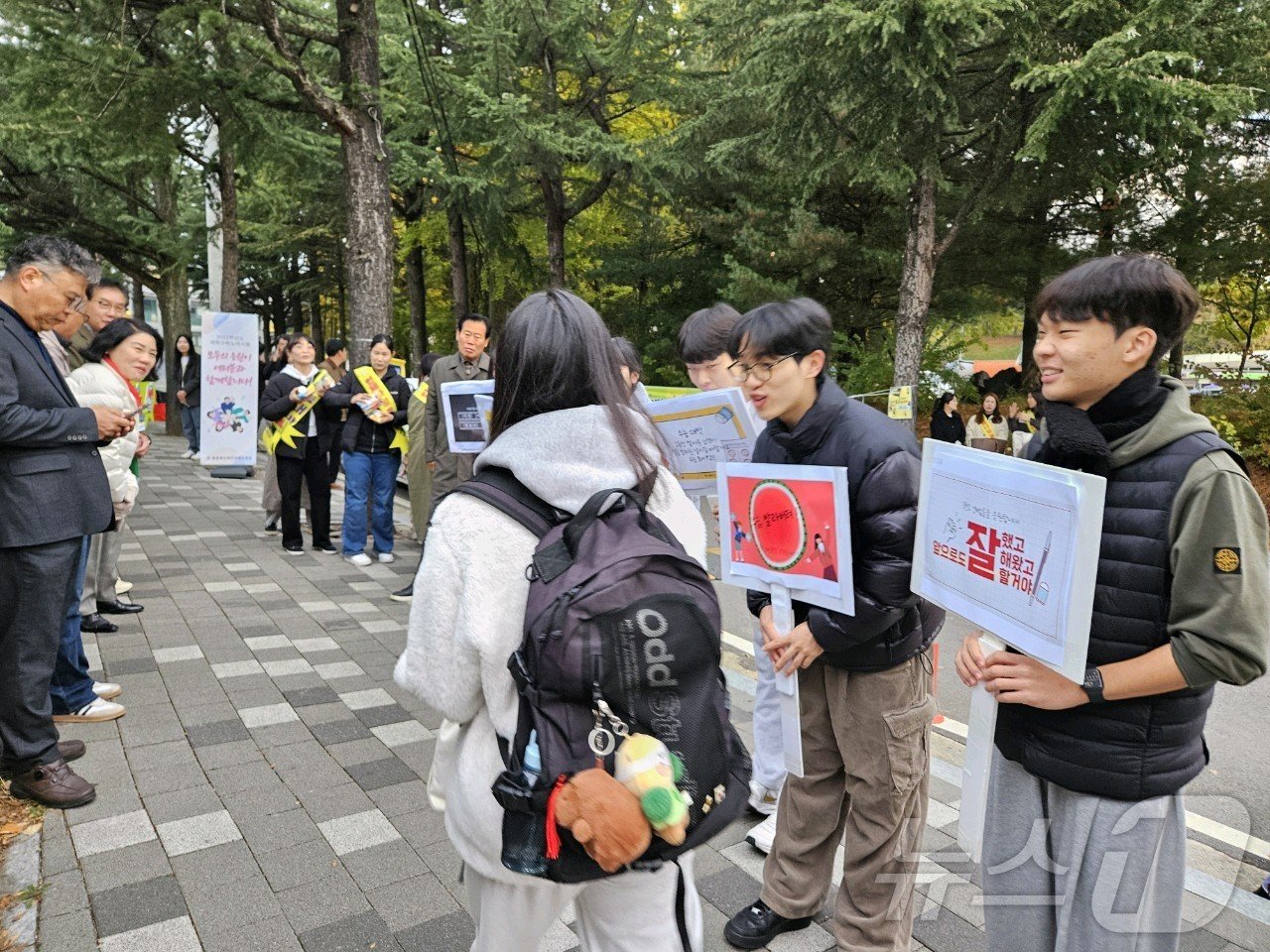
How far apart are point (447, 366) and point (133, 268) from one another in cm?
1581

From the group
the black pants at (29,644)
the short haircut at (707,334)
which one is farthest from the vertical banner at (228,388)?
the short haircut at (707,334)

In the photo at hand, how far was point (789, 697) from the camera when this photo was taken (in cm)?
229

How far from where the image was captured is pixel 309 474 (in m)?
7.63

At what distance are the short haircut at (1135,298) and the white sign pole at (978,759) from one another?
0.70 metres

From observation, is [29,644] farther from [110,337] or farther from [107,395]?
[110,337]

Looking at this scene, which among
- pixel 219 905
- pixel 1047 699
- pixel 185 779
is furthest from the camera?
pixel 185 779

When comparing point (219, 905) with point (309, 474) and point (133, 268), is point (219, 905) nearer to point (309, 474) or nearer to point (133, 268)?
point (309, 474)

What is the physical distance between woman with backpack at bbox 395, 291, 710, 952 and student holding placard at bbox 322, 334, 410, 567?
573 cm

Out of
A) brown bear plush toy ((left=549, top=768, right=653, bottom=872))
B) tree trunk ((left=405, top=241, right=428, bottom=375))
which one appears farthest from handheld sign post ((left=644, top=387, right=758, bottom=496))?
tree trunk ((left=405, top=241, right=428, bottom=375))

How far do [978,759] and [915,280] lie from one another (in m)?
11.5

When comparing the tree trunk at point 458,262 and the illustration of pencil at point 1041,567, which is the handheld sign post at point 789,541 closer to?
the illustration of pencil at point 1041,567

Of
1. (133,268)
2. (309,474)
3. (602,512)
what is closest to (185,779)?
(602,512)

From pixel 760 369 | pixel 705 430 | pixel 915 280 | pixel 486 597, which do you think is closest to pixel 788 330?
pixel 760 369

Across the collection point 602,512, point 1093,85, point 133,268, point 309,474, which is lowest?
point 309,474
